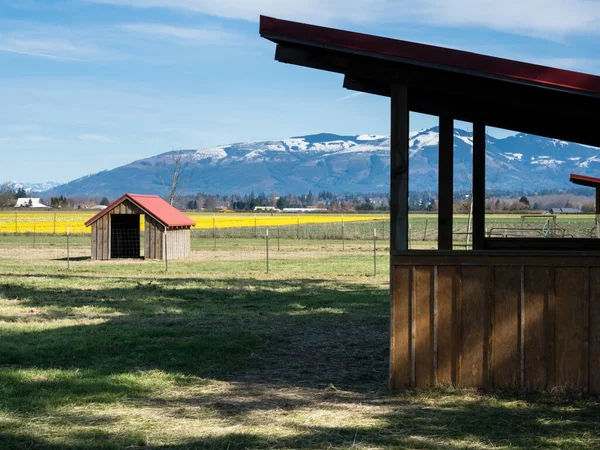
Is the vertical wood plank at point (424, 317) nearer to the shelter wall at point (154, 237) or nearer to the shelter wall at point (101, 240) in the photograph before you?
the shelter wall at point (154, 237)

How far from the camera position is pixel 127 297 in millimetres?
16594

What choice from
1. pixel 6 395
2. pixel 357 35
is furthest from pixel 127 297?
pixel 357 35

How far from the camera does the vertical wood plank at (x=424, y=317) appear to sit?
781 cm

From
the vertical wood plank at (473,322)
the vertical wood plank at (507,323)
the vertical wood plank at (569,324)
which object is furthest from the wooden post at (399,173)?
the vertical wood plank at (569,324)

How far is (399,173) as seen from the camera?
7.78m

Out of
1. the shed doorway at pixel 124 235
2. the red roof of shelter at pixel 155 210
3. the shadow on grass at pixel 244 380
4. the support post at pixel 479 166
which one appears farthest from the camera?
the shed doorway at pixel 124 235

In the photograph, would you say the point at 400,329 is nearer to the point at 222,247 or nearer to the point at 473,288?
the point at 473,288

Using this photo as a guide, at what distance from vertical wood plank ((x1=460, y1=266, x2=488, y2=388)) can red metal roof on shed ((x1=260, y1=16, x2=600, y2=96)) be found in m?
1.78

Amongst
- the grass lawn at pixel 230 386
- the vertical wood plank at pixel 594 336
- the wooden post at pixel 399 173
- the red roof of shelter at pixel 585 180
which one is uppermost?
the red roof of shelter at pixel 585 180

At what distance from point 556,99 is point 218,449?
14.7 feet

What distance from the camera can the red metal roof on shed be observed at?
7.13 metres

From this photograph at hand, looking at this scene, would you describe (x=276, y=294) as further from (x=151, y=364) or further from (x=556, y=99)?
(x=556, y=99)

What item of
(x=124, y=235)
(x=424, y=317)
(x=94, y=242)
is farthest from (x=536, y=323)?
(x=124, y=235)

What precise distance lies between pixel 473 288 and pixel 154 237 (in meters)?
24.6
